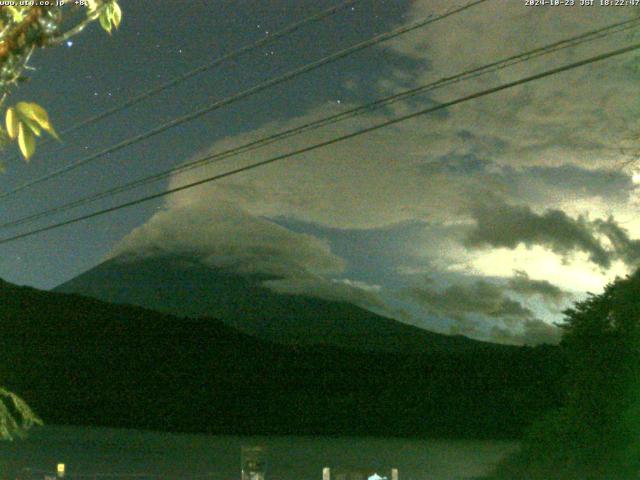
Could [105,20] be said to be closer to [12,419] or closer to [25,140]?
[25,140]

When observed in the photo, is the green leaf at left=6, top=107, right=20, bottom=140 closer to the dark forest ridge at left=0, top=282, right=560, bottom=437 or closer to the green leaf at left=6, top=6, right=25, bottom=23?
the green leaf at left=6, top=6, right=25, bottom=23

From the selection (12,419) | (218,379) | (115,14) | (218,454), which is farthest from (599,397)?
(218,379)

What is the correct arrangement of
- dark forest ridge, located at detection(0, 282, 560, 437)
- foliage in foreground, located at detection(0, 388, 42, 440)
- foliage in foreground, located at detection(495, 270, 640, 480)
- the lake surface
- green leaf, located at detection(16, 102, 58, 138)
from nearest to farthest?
green leaf, located at detection(16, 102, 58, 138) → foliage in foreground, located at detection(0, 388, 42, 440) → foliage in foreground, located at detection(495, 270, 640, 480) → the lake surface → dark forest ridge, located at detection(0, 282, 560, 437)

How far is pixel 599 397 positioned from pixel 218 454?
2999cm

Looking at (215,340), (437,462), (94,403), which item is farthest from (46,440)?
(437,462)

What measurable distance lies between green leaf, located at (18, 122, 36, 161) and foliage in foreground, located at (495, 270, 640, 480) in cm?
1593

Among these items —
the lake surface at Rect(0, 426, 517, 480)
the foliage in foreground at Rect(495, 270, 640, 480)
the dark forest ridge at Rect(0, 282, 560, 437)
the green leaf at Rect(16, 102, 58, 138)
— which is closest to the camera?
the green leaf at Rect(16, 102, 58, 138)

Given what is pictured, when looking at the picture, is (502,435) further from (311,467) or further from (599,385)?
(599,385)

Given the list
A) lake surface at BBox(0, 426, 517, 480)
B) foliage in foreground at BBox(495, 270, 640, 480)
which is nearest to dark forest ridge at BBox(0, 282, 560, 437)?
lake surface at BBox(0, 426, 517, 480)

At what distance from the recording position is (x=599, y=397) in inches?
704

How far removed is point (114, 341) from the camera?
172 ft

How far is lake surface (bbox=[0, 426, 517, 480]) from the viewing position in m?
31.8

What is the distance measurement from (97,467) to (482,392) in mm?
16062

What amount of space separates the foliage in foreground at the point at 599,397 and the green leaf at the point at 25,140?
1593 centimetres
